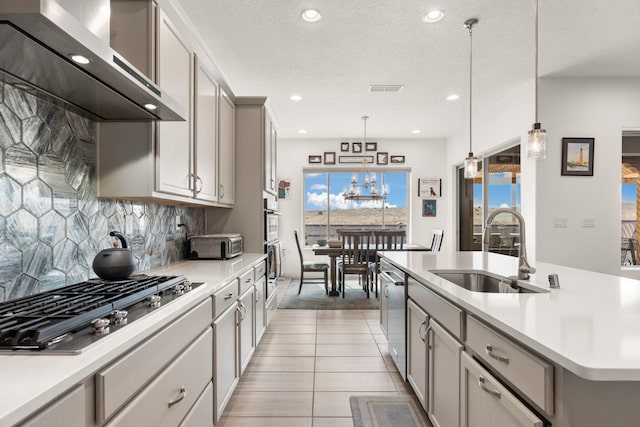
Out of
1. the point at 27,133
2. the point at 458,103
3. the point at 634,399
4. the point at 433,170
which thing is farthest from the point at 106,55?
the point at 433,170

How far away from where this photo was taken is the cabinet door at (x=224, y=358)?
70.9 inches

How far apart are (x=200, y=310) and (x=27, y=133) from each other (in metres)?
0.99

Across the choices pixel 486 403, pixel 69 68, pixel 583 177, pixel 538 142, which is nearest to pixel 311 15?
pixel 538 142

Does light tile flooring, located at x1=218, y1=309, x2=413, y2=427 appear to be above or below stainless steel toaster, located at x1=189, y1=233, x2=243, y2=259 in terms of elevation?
below

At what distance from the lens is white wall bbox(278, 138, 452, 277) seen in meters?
6.81

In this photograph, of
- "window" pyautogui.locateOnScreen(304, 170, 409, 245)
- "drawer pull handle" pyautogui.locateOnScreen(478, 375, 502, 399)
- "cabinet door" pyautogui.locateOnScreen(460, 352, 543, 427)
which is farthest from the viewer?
"window" pyautogui.locateOnScreen(304, 170, 409, 245)

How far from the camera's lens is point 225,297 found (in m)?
1.96

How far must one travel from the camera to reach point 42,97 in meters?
1.44

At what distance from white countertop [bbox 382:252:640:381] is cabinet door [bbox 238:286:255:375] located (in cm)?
123

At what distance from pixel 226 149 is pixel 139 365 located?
233cm

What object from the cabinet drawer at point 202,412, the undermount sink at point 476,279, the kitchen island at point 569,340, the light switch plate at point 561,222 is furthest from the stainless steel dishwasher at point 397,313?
the light switch plate at point 561,222

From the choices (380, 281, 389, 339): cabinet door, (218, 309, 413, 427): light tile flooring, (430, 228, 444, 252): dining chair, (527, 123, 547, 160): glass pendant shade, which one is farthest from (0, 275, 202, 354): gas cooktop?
(430, 228, 444, 252): dining chair

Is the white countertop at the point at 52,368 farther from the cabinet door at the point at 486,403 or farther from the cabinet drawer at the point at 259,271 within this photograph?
the cabinet drawer at the point at 259,271

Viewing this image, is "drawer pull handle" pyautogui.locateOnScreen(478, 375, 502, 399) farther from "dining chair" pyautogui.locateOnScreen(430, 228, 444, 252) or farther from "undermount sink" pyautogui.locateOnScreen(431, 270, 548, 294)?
"dining chair" pyautogui.locateOnScreen(430, 228, 444, 252)
